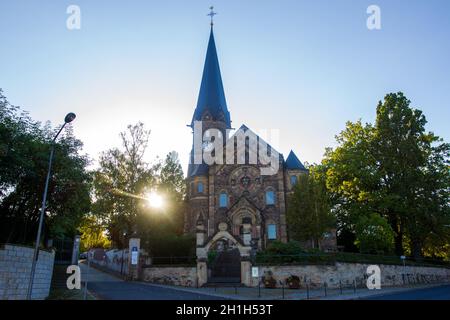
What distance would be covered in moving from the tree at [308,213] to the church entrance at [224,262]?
567 cm

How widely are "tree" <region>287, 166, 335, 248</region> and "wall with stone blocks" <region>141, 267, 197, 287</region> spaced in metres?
9.24

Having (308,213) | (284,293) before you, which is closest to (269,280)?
(284,293)

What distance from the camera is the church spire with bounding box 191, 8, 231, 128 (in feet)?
166

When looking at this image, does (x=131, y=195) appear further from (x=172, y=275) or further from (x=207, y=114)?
(x=207, y=114)

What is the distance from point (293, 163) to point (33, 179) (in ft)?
95.6

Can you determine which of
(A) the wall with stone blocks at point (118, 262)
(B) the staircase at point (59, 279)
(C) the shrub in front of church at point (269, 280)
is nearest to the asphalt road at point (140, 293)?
(B) the staircase at point (59, 279)

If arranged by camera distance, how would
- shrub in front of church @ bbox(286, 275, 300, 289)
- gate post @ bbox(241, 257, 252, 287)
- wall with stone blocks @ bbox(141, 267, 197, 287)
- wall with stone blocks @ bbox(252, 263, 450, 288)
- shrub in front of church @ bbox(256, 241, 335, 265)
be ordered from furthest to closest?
1. wall with stone blocks @ bbox(141, 267, 197, 287)
2. shrub in front of church @ bbox(256, 241, 335, 265)
3. gate post @ bbox(241, 257, 252, 287)
4. wall with stone blocks @ bbox(252, 263, 450, 288)
5. shrub in front of church @ bbox(286, 275, 300, 289)

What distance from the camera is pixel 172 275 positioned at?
1082 inches

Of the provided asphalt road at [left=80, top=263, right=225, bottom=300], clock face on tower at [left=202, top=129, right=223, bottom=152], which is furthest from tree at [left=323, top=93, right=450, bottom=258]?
asphalt road at [left=80, top=263, right=225, bottom=300]

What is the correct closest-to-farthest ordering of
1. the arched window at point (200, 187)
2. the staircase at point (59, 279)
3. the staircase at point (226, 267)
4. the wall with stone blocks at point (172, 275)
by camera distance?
the staircase at point (59, 279) → the wall with stone blocks at point (172, 275) → the staircase at point (226, 267) → the arched window at point (200, 187)

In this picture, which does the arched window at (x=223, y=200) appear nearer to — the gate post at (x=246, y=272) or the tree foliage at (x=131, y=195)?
the tree foliage at (x=131, y=195)

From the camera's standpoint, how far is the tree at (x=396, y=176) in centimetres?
3381

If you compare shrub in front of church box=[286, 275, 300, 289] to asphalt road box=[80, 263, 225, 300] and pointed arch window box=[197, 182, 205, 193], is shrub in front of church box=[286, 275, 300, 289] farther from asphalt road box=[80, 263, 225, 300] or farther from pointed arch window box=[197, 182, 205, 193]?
pointed arch window box=[197, 182, 205, 193]

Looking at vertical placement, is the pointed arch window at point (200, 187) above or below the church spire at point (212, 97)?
below
